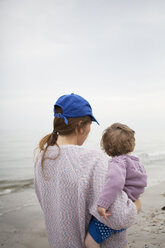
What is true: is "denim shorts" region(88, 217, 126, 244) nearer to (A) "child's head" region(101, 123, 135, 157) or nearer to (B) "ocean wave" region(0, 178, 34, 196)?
(A) "child's head" region(101, 123, 135, 157)

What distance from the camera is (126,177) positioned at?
6.97ft

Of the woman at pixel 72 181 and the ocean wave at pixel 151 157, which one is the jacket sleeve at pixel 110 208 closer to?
the woman at pixel 72 181

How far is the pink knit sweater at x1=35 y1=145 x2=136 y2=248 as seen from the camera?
65.6 inches

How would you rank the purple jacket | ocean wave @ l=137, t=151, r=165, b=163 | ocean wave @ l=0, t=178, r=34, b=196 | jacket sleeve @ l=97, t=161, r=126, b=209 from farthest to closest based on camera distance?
ocean wave @ l=137, t=151, r=165, b=163 < ocean wave @ l=0, t=178, r=34, b=196 < the purple jacket < jacket sleeve @ l=97, t=161, r=126, b=209

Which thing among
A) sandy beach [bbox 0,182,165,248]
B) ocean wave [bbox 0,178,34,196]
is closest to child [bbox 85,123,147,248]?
sandy beach [bbox 0,182,165,248]

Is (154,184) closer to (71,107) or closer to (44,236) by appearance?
(44,236)

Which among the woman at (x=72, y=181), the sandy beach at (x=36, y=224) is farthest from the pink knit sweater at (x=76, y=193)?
the sandy beach at (x=36, y=224)

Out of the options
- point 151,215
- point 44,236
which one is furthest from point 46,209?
point 151,215

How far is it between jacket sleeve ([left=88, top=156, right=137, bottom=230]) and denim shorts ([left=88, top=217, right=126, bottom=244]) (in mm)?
77

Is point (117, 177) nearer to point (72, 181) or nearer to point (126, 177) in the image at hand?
point (126, 177)

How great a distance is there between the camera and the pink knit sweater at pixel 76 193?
1.67m

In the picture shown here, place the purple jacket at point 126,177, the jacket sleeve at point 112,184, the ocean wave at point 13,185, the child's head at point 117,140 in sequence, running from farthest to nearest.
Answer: the ocean wave at point 13,185 → the child's head at point 117,140 → the purple jacket at point 126,177 → the jacket sleeve at point 112,184

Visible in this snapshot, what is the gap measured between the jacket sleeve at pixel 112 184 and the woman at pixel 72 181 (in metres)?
0.05

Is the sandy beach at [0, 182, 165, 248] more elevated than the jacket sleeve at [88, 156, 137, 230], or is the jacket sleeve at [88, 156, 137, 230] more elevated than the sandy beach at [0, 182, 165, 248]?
the jacket sleeve at [88, 156, 137, 230]
